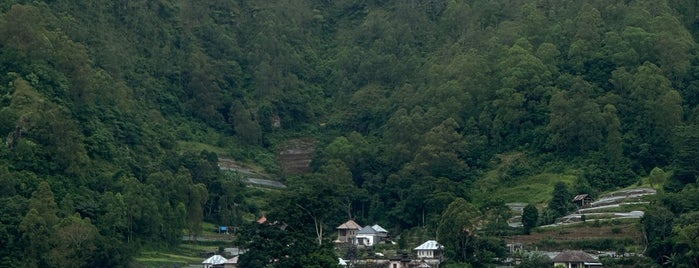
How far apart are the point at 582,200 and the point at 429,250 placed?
31.2 feet

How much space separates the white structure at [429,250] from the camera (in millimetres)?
72594

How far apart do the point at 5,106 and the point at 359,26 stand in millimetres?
39747

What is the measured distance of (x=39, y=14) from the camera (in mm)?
85438

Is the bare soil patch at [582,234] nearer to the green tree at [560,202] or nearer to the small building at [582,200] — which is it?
the green tree at [560,202]

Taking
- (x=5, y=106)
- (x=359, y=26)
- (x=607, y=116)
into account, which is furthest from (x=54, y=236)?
(x=359, y=26)

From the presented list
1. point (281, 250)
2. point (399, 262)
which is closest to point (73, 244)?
point (281, 250)

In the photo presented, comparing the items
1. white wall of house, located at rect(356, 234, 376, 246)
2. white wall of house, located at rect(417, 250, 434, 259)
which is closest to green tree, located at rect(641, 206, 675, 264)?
white wall of house, located at rect(417, 250, 434, 259)

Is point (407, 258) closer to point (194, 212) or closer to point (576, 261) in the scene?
point (576, 261)

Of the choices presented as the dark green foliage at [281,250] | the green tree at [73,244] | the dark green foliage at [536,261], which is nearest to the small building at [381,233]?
the dark green foliage at [281,250]

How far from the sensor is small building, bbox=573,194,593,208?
78.2 meters

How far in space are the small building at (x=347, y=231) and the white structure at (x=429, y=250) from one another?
27.1 ft

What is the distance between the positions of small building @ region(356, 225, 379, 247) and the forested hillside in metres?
1.71

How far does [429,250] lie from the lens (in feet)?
240

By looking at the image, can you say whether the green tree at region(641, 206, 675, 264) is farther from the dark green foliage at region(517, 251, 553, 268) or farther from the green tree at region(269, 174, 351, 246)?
the green tree at region(269, 174, 351, 246)
